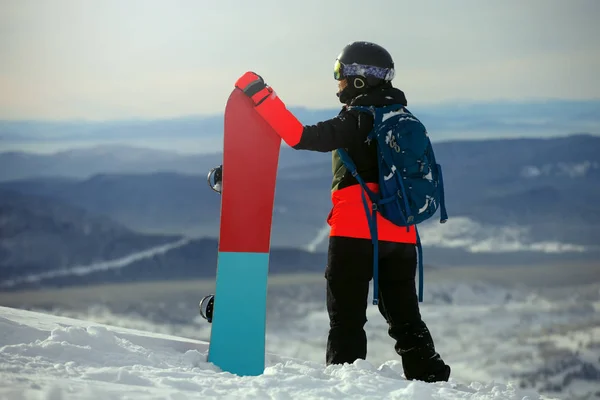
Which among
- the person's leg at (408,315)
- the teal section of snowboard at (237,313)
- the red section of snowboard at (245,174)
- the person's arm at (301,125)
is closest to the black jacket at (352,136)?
the person's arm at (301,125)

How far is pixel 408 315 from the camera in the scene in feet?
11.3

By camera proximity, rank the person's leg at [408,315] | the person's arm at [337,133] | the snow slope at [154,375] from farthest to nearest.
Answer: the person's leg at [408,315]
the person's arm at [337,133]
the snow slope at [154,375]

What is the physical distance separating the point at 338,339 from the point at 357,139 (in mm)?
859

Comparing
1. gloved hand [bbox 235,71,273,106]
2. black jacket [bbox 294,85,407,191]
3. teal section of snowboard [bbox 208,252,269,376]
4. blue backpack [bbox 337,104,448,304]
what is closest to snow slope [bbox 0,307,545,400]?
teal section of snowboard [bbox 208,252,269,376]

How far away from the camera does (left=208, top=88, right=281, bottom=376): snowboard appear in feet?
11.3

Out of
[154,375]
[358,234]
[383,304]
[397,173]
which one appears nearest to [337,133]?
[397,173]

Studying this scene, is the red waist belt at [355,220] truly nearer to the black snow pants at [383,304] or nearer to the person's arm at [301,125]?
the black snow pants at [383,304]

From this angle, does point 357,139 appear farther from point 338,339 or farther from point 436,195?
point 338,339

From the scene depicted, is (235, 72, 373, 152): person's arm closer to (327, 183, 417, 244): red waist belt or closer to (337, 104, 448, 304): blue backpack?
(337, 104, 448, 304): blue backpack

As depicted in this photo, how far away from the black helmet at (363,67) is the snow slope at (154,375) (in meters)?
1.19

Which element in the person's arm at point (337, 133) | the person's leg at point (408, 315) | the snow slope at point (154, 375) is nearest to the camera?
the snow slope at point (154, 375)

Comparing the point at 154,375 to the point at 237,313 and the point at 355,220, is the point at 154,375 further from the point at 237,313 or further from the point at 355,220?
the point at 355,220

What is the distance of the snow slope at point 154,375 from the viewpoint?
2596 millimetres

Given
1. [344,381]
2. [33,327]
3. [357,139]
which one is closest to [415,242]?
[357,139]
